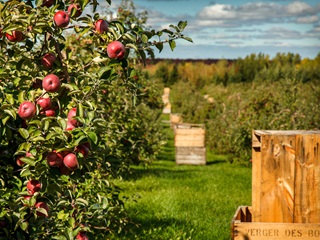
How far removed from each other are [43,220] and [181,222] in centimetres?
432

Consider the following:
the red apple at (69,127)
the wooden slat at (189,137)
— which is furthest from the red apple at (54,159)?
the wooden slat at (189,137)

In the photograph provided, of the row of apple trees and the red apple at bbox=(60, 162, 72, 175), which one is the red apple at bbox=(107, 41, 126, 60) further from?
the red apple at bbox=(60, 162, 72, 175)

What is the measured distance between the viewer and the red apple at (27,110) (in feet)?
9.35

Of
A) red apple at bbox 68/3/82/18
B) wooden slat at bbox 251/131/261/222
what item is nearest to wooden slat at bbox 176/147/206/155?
wooden slat at bbox 251/131/261/222

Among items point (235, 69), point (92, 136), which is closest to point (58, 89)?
point (92, 136)

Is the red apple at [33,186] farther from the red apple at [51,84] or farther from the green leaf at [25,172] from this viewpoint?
the red apple at [51,84]

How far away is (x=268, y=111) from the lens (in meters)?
14.9

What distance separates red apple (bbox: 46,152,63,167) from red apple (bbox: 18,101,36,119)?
23cm

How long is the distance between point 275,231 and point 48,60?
2127 millimetres

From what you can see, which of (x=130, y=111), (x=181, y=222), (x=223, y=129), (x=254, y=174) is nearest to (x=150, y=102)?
(x=223, y=129)

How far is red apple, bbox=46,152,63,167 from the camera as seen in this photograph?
2.78 meters

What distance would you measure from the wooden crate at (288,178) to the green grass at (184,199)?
1366 millimetres

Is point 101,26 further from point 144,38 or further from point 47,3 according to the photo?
point 47,3

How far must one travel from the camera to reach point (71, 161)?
2715 mm
